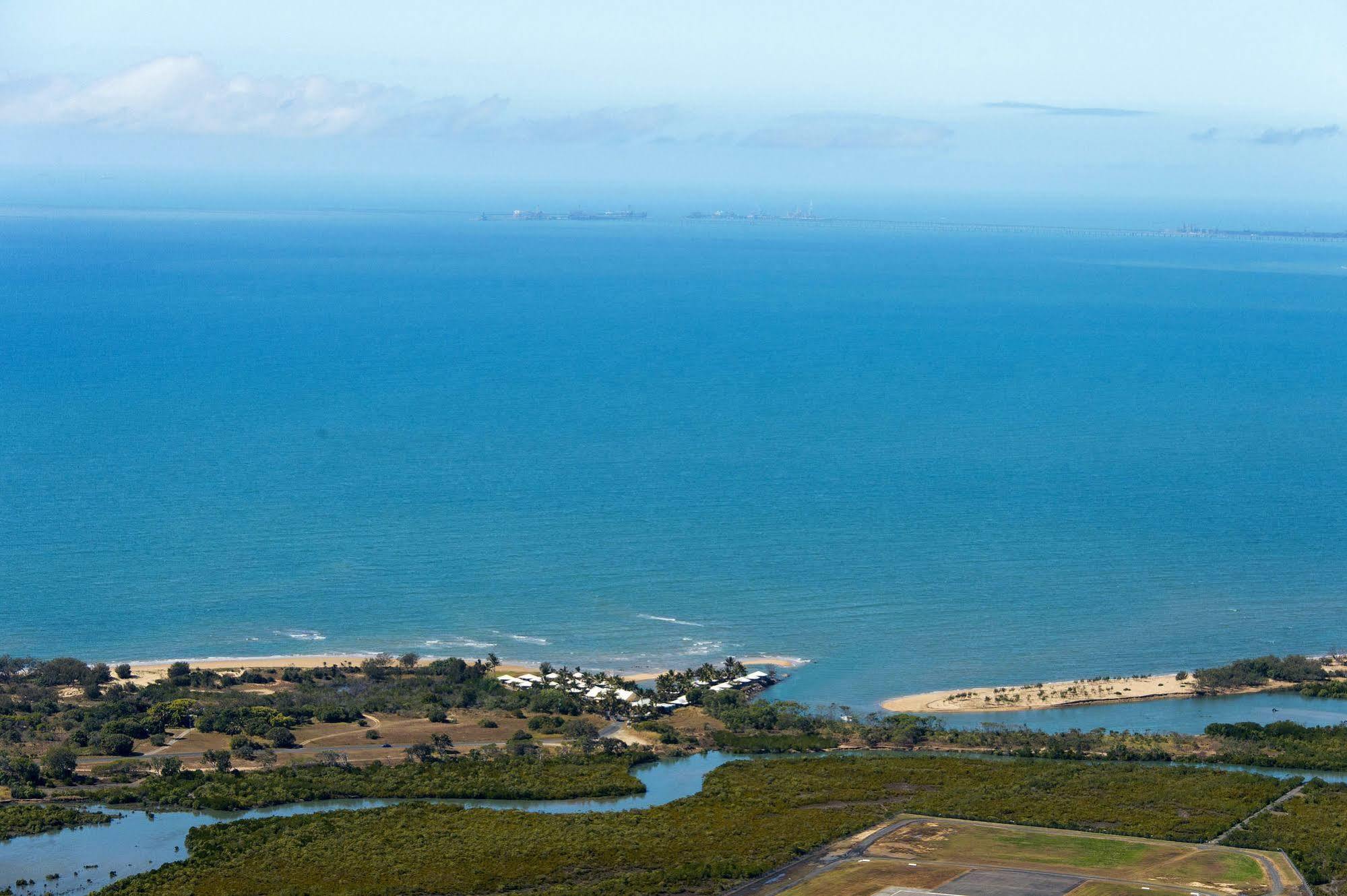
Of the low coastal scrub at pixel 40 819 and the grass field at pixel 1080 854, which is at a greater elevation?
the low coastal scrub at pixel 40 819

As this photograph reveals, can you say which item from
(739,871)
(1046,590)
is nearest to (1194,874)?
(739,871)

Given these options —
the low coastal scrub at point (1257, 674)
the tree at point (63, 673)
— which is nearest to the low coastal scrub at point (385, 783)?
the tree at point (63, 673)

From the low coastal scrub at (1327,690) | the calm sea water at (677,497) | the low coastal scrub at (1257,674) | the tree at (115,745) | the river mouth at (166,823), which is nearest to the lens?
the river mouth at (166,823)

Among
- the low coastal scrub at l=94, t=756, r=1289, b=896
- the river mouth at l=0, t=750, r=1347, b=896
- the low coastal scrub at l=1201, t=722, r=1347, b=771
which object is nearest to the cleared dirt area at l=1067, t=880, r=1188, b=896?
the low coastal scrub at l=94, t=756, r=1289, b=896

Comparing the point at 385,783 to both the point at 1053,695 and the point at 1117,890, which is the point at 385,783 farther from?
the point at 1053,695

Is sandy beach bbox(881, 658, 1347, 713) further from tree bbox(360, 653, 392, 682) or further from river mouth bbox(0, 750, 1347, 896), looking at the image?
tree bbox(360, 653, 392, 682)

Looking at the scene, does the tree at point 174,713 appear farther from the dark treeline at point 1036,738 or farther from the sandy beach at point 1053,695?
the sandy beach at point 1053,695
